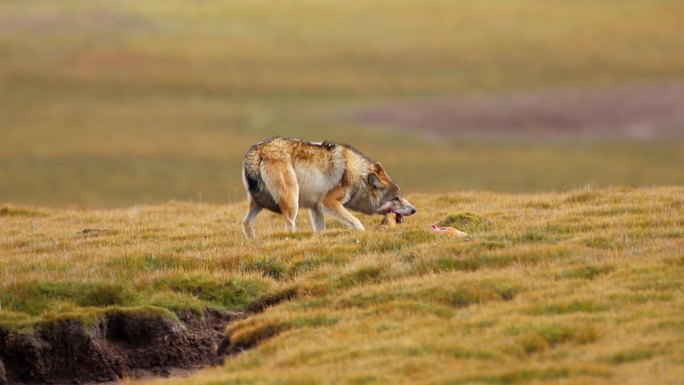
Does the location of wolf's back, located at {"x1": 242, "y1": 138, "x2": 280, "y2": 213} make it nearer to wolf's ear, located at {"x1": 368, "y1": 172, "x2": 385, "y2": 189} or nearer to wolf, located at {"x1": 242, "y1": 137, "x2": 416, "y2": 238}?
wolf, located at {"x1": 242, "y1": 137, "x2": 416, "y2": 238}

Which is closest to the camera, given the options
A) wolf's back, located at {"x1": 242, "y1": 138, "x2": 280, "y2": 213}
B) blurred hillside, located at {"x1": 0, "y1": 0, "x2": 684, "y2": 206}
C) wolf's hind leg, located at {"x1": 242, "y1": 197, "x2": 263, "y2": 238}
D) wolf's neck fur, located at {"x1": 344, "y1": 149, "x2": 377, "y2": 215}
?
wolf's back, located at {"x1": 242, "y1": 138, "x2": 280, "y2": 213}

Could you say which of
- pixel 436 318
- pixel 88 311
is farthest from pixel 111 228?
pixel 436 318

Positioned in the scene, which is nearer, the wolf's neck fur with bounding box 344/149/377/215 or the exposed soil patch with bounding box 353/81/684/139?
the wolf's neck fur with bounding box 344/149/377/215

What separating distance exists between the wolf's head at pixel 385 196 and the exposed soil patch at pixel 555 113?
2075 inches

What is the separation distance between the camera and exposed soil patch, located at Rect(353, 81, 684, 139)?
238ft

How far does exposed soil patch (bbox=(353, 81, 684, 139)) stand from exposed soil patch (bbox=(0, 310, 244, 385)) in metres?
Answer: 58.8

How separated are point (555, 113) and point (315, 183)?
58756 mm

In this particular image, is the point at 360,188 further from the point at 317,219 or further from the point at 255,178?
the point at 255,178

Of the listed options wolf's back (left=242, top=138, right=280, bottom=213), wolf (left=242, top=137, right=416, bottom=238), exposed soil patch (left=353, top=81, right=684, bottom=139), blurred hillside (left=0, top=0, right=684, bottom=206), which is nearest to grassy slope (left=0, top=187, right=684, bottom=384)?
wolf (left=242, top=137, right=416, bottom=238)

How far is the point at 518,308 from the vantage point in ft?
45.3

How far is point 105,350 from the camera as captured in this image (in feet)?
49.4

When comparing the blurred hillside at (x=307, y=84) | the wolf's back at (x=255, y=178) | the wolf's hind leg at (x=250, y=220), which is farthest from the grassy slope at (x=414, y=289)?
the blurred hillside at (x=307, y=84)

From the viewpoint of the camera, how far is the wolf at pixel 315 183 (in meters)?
19.0

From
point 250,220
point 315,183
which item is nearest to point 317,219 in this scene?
point 315,183
